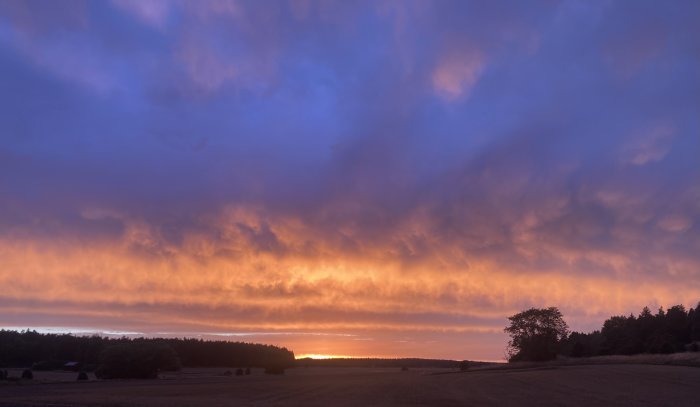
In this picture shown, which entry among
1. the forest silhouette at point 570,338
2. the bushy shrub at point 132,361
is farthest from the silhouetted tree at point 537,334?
the bushy shrub at point 132,361

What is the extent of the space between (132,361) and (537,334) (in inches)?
3230

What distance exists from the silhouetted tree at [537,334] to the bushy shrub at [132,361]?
240 ft

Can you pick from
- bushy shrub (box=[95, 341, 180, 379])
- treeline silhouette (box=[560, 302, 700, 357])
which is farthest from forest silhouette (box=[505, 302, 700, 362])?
bushy shrub (box=[95, 341, 180, 379])

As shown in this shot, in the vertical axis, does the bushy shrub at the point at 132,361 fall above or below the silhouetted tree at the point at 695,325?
below

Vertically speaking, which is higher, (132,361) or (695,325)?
(695,325)

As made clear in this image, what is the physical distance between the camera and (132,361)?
364 ft

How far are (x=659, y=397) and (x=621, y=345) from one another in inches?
3798

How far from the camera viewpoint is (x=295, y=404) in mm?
42438

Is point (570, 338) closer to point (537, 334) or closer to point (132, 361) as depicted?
point (537, 334)

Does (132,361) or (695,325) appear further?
(695,325)

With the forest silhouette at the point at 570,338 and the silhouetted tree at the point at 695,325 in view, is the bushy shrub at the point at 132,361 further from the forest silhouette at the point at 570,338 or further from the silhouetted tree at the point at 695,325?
the silhouetted tree at the point at 695,325

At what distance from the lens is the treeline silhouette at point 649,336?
122894mm

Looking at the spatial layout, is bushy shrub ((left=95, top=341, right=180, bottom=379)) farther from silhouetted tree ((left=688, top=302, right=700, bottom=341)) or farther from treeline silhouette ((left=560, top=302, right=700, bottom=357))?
silhouetted tree ((left=688, top=302, right=700, bottom=341))

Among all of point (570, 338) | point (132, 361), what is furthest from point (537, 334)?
point (132, 361)
